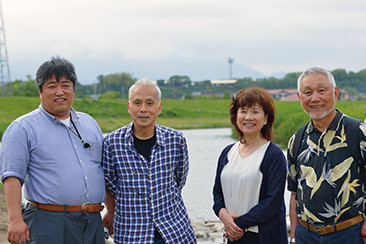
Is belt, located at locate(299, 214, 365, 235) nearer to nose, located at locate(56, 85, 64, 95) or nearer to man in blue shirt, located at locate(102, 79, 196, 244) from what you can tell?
man in blue shirt, located at locate(102, 79, 196, 244)

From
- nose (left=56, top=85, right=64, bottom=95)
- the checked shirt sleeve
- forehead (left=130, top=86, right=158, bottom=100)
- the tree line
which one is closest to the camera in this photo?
nose (left=56, top=85, right=64, bottom=95)

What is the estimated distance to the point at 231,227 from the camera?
11.9 feet

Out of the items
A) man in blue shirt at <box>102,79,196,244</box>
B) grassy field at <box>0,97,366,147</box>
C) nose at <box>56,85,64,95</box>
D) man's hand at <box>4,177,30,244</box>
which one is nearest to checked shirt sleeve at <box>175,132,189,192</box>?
man in blue shirt at <box>102,79,196,244</box>

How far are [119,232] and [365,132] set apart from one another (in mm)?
1811

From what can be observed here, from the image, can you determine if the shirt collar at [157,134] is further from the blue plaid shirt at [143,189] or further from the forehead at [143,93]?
the forehead at [143,93]

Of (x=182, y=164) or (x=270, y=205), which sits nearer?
(x=270, y=205)

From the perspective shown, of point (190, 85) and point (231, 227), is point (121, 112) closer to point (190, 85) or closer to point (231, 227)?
point (231, 227)

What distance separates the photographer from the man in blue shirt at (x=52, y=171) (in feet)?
10.9

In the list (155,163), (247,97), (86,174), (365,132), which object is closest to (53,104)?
(86,174)

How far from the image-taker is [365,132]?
3199 millimetres

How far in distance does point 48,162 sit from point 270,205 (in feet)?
5.13

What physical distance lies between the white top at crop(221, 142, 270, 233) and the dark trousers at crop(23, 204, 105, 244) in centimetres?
102

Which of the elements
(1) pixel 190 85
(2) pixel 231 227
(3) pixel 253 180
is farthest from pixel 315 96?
(1) pixel 190 85

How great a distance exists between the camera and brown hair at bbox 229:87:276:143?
366 cm
